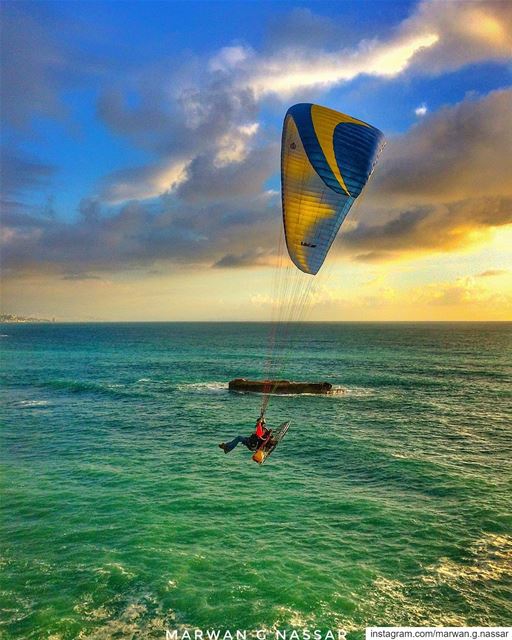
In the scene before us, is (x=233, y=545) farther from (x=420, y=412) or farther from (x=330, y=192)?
(x=420, y=412)

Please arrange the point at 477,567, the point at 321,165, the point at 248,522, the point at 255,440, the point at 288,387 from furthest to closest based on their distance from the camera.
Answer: the point at 288,387
the point at 248,522
the point at 477,567
the point at 255,440
the point at 321,165

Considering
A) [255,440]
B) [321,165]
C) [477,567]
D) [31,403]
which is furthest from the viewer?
[31,403]

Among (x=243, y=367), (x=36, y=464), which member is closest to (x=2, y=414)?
(x=36, y=464)

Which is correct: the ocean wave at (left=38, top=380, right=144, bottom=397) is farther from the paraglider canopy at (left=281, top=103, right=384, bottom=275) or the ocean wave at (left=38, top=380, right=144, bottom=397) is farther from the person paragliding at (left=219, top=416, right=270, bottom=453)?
the paraglider canopy at (left=281, top=103, right=384, bottom=275)

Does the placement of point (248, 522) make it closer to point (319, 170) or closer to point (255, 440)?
point (255, 440)

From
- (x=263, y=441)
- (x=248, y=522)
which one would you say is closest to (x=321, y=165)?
(x=263, y=441)

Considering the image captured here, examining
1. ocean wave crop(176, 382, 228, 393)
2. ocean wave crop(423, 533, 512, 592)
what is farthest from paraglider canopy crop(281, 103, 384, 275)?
ocean wave crop(176, 382, 228, 393)
